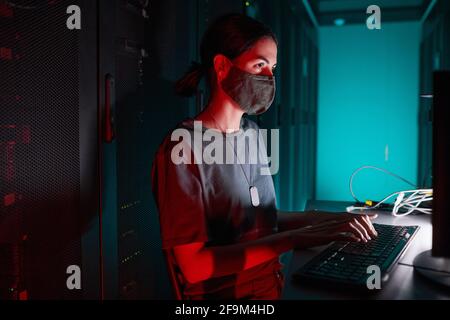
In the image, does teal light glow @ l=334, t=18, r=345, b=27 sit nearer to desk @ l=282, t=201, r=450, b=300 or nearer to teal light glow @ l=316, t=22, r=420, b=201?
teal light glow @ l=316, t=22, r=420, b=201

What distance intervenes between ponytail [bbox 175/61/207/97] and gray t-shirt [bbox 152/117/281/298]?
0.63 feet

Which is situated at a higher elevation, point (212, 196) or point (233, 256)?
point (212, 196)

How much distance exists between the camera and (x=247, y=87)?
133cm

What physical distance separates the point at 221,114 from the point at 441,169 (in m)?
0.64

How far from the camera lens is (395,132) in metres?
5.70

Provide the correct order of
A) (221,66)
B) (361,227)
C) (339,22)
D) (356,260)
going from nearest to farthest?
1. (356,260)
2. (361,227)
3. (221,66)
4. (339,22)

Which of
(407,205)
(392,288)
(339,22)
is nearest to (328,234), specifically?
(392,288)

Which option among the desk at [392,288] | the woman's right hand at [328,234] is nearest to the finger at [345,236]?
the woman's right hand at [328,234]

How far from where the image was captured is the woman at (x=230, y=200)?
3.39 feet

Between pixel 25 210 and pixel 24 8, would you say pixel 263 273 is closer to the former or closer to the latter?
pixel 25 210

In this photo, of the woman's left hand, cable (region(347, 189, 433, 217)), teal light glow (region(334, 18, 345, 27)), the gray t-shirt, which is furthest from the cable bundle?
teal light glow (region(334, 18, 345, 27))

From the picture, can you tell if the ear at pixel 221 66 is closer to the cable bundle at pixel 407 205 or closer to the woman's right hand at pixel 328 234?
the woman's right hand at pixel 328 234

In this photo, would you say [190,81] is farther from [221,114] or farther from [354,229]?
[354,229]

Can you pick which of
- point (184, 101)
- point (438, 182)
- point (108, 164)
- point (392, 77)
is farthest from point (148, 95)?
point (392, 77)
